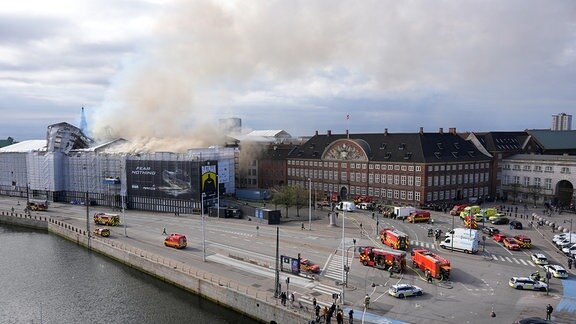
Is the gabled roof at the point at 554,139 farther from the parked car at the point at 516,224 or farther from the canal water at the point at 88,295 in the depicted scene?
the canal water at the point at 88,295

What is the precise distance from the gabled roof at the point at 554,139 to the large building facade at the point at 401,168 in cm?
2316

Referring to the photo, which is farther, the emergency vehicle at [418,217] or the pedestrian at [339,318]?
the emergency vehicle at [418,217]

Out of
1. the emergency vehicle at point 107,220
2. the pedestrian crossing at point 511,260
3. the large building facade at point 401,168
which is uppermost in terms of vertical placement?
the large building facade at point 401,168

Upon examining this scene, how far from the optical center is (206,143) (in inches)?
4269

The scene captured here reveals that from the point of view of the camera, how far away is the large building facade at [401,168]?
8225 cm

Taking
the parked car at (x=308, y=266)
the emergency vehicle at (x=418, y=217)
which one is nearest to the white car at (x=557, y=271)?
the parked car at (x=308, y=266)

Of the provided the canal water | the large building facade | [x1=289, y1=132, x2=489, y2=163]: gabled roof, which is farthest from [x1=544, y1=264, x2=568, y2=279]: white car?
[x1=289, y1=132, x2=489, y2=163]: gabled roof

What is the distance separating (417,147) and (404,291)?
5150 cm

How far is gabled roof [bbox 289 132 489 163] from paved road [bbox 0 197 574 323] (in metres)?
12.8

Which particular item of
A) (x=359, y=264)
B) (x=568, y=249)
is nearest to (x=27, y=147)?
(x=359, y=264)

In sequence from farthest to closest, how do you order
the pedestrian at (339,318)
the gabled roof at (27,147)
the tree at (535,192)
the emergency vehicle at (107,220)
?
1. the gabled roof at (27,147)
2. the tree at (535,192)
3. the emergency vehicle at (107,220)
4. the pedestrian at (339,318)

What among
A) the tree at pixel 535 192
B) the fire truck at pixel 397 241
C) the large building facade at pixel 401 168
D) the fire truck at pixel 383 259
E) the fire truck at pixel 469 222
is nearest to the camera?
the fire truck at pixel 383 259

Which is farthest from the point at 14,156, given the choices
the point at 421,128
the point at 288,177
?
the point at 421,128

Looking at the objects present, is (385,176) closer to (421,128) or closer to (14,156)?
(421,128)
